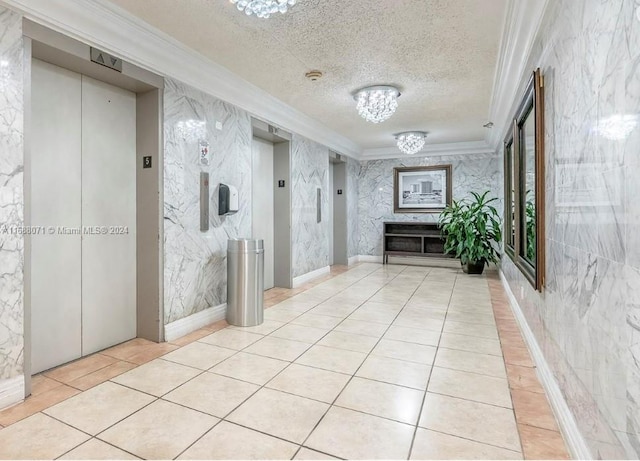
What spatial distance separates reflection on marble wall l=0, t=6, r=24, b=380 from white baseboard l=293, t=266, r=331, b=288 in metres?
3.67

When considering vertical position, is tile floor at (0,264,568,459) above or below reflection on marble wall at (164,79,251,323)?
below

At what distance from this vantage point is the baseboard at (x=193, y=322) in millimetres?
3188

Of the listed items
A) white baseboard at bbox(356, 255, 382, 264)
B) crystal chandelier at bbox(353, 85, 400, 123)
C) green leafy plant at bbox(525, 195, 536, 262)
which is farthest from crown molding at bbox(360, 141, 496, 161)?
green leafy plant at bbox(525, 195, 536, 262)

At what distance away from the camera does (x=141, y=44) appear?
2.86 m

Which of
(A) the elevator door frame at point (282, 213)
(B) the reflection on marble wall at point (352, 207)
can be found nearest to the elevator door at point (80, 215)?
(A) the elevator door frame at point (282, 213)

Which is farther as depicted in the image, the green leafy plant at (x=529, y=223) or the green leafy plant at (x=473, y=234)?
the green leafy plant at (x=473, y=234)

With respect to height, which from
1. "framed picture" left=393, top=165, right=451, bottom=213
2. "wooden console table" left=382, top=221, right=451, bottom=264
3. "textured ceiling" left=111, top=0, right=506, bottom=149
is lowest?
"wooden console table" left=382, top=221, right=451, bottom=264

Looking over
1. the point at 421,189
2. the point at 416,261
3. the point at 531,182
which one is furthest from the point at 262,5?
the point at 416,261

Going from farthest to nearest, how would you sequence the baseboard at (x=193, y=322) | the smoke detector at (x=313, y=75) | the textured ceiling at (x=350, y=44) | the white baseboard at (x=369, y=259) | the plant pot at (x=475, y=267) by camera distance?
the white baseboard at (x=369, y=259) → the plant pot at (x=475, y=267) → the smoke detector at (x=313, y=75) → the baseboard at (x=193, y=322) → the textured ceiling at (x=350, y=44)

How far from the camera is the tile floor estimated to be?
1691mm

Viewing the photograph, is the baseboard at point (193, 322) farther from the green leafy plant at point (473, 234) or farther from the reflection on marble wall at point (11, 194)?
the green leafy plant at point (473, 234)

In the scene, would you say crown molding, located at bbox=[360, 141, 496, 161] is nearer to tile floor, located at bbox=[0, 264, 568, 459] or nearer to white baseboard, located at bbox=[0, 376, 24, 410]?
tile floor, located at bbox=[0, 264, 568, 459]

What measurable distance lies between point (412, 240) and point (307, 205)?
321 centimetres

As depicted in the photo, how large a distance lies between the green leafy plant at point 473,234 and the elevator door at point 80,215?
5.54 meters
